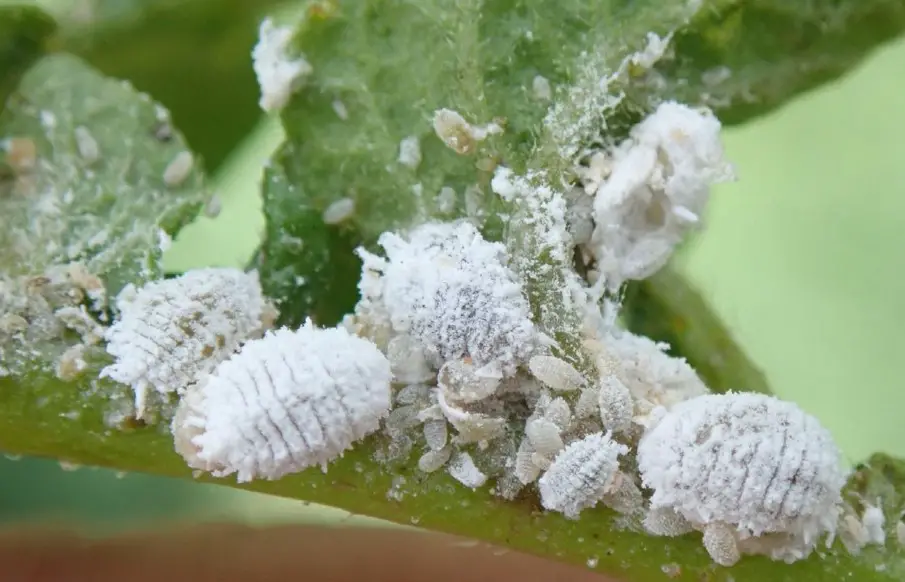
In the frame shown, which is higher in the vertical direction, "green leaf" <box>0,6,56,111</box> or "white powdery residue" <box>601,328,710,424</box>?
"green leaf" <box>0,6,56,111</box>

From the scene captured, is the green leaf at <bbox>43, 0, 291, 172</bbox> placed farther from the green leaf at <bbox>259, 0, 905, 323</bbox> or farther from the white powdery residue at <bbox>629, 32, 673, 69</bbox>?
the white powdery residue at <bbox>629, 32, 673, 69</bbox>

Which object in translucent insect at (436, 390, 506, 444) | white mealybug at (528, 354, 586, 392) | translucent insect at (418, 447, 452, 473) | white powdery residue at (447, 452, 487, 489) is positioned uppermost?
white mealybug at (528, 354, 586, 392)

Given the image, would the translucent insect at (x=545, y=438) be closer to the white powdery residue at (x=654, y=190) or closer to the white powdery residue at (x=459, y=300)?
the white powdery residue at (x=459, y=300)

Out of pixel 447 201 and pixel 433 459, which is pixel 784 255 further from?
pixel 433 459

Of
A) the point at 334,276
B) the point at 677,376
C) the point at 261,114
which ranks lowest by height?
the point at 677,376

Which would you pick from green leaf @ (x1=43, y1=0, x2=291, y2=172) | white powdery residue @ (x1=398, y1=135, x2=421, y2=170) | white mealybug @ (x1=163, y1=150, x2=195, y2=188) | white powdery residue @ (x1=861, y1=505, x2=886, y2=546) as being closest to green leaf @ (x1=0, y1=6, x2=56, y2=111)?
green leaf @ (x1=43, y1=0, x2=291, y2=172)

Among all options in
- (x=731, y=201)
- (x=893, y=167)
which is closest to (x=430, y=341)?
(x=731, y=201)

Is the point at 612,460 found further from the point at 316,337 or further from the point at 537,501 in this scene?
the point at 316,337
